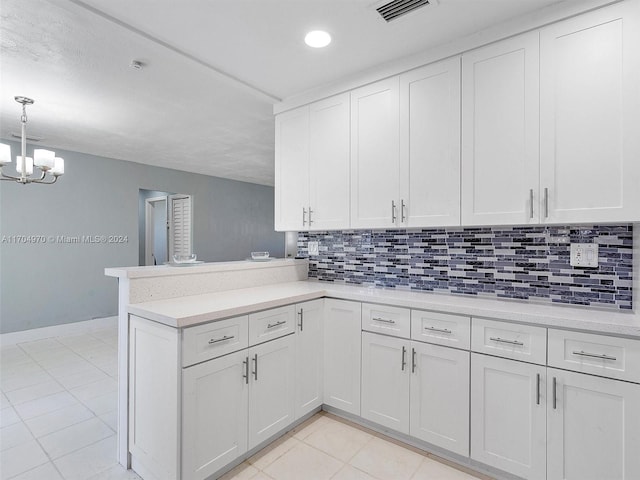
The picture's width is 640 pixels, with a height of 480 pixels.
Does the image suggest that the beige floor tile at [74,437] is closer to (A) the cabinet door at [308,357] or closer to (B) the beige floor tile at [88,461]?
(B) the beige floor tile at [88,461]

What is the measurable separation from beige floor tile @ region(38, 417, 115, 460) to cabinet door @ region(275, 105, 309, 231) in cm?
194

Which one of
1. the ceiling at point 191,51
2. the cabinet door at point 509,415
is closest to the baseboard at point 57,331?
the ceiling at point 191,51

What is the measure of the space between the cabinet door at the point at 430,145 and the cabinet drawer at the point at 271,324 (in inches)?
39.1

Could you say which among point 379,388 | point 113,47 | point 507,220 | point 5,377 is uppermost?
point 113,47

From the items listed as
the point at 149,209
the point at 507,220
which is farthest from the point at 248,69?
the point at 149,209

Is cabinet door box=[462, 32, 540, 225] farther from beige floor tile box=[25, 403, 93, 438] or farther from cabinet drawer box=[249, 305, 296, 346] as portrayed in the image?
beige floor tile box=[25, 403, 93, 438]

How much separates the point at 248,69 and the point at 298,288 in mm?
1636

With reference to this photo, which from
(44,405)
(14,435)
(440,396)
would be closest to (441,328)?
(440,396)

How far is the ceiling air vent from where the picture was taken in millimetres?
1732

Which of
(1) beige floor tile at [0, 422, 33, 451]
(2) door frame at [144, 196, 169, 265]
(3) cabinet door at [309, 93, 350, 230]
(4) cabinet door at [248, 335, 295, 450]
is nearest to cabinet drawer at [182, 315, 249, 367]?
Result: (4) cabinet door at [248, 335, 295, 450]

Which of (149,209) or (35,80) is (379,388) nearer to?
(35,80)

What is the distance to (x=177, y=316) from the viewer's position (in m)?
1.57

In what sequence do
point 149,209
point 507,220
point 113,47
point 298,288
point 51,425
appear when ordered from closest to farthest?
point 507,220 → point 113,47 → point 51,425 → point 298,288 → point 149,209

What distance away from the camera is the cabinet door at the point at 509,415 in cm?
164
